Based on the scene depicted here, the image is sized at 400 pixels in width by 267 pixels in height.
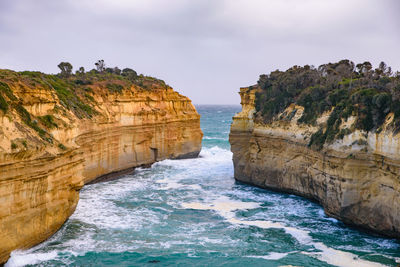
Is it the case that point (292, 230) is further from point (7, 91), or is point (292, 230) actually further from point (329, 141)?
point (7, 91)

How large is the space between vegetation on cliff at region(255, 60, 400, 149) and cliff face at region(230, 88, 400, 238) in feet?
1.44

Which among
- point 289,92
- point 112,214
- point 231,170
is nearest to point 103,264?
point 112,214

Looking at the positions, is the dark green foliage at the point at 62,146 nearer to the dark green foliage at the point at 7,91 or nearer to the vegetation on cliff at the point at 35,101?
the vegetation on cliff at the point at 35,101

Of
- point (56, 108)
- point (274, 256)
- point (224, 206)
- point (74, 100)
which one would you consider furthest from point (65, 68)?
point (274, 256)

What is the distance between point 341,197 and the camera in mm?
18016

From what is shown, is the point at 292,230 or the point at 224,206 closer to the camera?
the point at 292,230

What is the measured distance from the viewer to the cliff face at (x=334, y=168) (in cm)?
1608

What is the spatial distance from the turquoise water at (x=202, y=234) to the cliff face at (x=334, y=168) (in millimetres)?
821

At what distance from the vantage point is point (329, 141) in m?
19.2

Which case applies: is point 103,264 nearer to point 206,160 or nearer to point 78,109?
point 78,109

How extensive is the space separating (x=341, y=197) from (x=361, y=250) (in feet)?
9.71

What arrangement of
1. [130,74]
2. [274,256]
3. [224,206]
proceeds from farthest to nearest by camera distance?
1. [130,74]
2. [224,206]
3. [274,256]

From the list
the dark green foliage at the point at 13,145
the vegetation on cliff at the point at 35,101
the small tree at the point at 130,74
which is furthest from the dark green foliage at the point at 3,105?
the small tree at the point at 130,74

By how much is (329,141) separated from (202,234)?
7065mm
